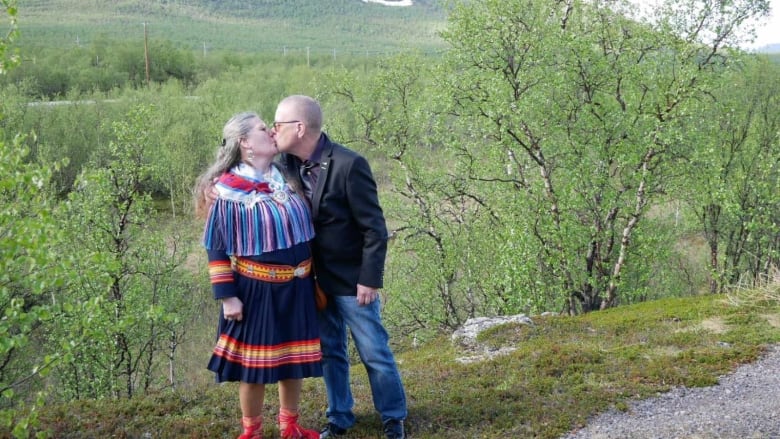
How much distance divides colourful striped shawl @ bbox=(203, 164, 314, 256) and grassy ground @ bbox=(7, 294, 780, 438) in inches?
80.3

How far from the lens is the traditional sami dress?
18.1ft

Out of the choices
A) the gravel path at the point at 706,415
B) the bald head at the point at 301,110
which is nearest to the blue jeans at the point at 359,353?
the bald head at the point at 301,110

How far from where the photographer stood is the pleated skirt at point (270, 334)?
562 centimetres

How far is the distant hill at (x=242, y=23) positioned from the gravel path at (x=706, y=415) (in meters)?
96.7

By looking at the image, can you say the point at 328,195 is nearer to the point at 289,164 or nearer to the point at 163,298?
the point at 289,164

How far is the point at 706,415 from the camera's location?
7336 mm

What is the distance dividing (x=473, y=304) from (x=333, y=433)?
12.2 meters

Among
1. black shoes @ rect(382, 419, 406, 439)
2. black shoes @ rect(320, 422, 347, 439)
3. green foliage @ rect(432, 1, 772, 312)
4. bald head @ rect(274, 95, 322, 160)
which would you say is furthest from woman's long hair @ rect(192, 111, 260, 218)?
green foliage @ rect(432, 1, 772, 312)

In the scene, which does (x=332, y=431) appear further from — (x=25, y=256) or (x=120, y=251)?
(x=120, y=251)

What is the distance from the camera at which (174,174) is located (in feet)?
120

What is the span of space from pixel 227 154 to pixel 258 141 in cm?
25

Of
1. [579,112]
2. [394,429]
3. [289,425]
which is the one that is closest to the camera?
[289,425]

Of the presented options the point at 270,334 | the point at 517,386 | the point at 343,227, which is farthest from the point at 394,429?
the point at 517,386

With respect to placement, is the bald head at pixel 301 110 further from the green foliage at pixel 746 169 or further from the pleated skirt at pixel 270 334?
the green foliage at pixel 746 169
